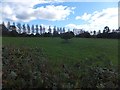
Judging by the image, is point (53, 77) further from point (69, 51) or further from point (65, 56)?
point (69, 51)

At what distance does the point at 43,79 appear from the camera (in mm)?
6941

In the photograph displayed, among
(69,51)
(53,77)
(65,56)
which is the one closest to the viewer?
(53,77)

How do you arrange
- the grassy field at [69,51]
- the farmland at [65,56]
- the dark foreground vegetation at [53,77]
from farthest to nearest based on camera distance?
the grassy field at [69,51] < the farmland at [65,56] < the dark foreground vegetation at [53,77]

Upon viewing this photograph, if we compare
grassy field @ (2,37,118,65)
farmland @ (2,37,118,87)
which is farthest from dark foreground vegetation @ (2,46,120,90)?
grassy field @ (2,37,118,65)

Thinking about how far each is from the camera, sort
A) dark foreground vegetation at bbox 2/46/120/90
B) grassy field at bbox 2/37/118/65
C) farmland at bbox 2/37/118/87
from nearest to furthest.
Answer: dark foreground vegetation at bbox 2/46/120/90 < farmland at bbox 2/37/118/87 < grassy field at bbox 2/37/118/65

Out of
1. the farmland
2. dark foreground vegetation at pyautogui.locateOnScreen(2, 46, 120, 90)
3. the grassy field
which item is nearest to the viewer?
dark foreground vegetation at pyautogui.locateOnScreen(2, 46, 120, 90)

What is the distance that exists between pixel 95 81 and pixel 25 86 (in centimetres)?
205

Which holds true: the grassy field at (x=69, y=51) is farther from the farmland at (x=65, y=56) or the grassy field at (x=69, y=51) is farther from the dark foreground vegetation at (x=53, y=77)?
the dark foreground vegetation at (x=53, y=77)

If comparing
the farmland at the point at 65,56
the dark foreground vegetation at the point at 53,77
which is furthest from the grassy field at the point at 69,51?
the dark foreground vegetation at the point at 53,77

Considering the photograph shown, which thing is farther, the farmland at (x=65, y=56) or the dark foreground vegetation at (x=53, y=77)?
the farmland at (x=65, y=56)

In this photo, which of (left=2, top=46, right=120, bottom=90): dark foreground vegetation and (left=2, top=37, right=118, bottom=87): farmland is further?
(left=2, top=37, right=118, bottom=87): farmland

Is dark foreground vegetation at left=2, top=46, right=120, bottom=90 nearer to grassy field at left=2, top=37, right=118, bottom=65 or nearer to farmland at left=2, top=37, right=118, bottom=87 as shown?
Answer: farmland at left=2, top=37, right=118, bottom=87

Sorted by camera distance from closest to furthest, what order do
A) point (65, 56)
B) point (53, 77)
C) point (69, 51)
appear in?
point (53, 77)
point (65, 56)
point (69, 51)

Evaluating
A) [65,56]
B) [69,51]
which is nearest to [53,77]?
[65,56]
